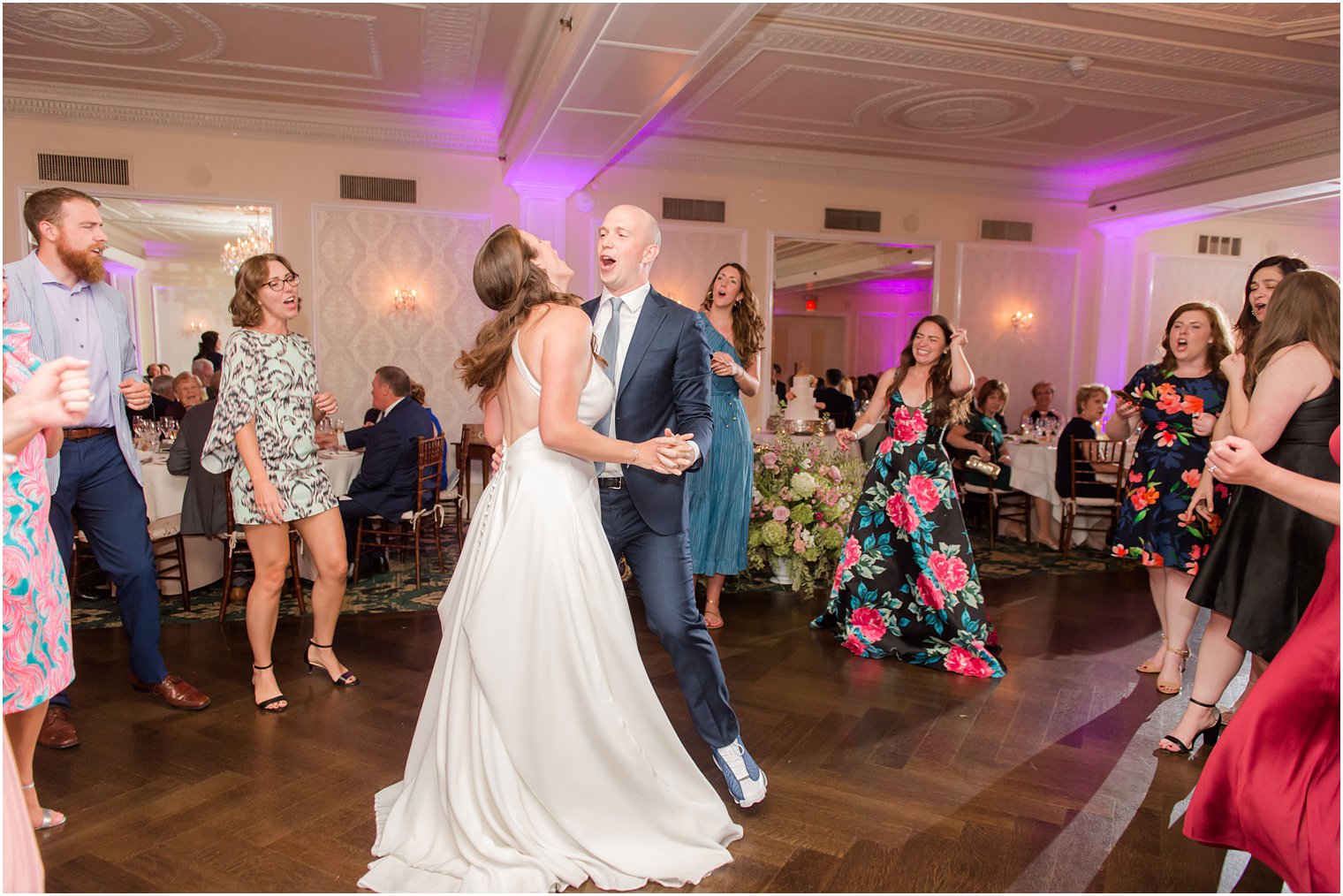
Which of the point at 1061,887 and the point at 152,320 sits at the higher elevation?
the point at 152,320

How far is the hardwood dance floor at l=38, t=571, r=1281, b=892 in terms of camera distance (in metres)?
2.24

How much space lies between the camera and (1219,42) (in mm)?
6090

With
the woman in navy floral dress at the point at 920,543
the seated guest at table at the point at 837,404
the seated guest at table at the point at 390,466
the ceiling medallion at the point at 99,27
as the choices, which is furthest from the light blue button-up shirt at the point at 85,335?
the seated guest at table at the point at 837,404

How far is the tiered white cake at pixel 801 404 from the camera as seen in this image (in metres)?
6.31

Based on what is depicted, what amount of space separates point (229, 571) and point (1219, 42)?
7265 millimetres

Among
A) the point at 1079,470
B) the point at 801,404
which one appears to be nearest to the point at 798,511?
the point at 801,404

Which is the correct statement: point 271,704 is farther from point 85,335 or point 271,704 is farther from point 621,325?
point 621,325

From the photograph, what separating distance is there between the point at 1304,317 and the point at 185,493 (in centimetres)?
496

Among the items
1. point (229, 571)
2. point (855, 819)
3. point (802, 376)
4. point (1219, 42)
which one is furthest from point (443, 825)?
point (1219, 42)

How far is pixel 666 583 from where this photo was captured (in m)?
2.35

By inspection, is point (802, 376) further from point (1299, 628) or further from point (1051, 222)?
point (1051, 222)

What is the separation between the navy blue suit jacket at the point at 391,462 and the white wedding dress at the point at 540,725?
308 cm

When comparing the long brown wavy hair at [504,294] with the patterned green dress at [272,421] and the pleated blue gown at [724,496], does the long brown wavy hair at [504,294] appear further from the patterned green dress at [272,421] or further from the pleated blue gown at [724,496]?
the pleated blue gown at [724,496]

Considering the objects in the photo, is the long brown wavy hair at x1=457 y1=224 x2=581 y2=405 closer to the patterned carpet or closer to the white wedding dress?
the white wedding dress
